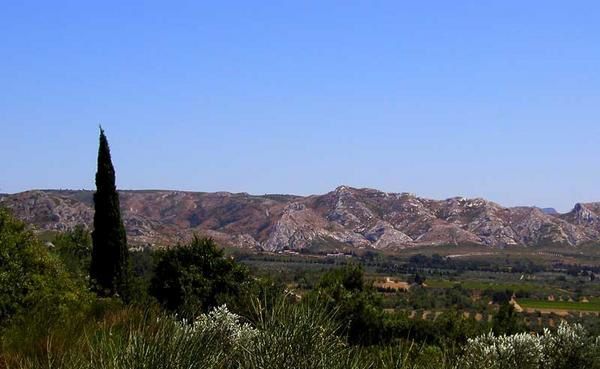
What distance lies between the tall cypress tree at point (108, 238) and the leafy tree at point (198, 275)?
7.16 feet

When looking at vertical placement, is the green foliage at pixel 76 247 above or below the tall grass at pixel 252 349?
below

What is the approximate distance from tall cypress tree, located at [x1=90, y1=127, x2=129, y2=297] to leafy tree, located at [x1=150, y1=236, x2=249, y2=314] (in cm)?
218

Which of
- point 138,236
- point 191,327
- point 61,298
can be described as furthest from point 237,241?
point 191,327

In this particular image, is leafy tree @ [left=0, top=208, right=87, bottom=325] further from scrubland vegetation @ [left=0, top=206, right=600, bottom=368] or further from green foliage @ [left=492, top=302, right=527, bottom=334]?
green foliage @ [left=492, top=302, right=527, bottom=334]

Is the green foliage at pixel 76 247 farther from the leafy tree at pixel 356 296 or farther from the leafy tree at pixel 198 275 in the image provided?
the leafy tree at pixel 356 296

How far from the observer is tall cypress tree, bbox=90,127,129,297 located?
123 ft

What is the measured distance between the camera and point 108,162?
38406 mm

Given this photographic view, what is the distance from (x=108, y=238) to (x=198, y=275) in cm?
541

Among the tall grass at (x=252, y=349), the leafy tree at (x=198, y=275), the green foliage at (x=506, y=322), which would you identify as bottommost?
the green foliage at (x=506, y=322)

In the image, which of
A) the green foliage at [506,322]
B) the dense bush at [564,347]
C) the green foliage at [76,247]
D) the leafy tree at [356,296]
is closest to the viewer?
the dense bush at [564,347]

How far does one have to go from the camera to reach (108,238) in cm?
3769

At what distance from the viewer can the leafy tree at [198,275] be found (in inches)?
1549

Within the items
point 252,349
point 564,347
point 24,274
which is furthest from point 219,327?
point 24,274

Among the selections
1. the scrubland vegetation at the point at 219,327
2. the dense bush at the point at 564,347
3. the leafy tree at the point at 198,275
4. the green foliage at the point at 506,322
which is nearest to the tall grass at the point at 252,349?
the scrubland vegetation at the point at 219,327
